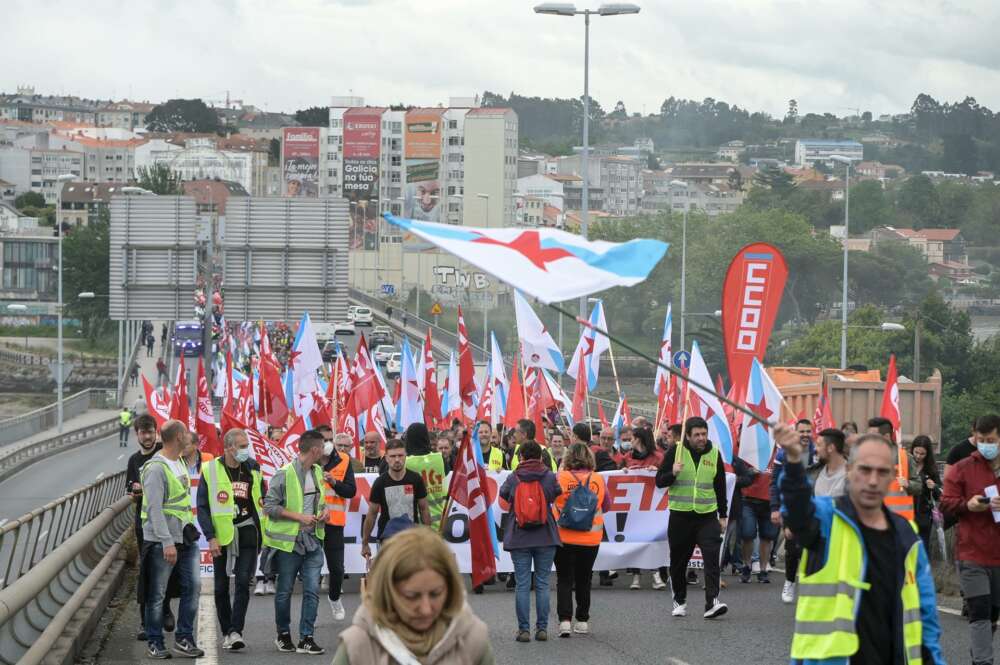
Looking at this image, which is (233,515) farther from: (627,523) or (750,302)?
(627,523)

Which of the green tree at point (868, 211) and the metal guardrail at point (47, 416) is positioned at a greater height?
the green tree at point (868, 211)

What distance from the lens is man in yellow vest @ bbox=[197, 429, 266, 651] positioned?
12.3 m

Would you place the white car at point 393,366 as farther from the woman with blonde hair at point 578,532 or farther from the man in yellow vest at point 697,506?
the woman with blonde hair at point 578,532

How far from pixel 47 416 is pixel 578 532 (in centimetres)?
5868

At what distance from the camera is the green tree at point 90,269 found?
381 ft

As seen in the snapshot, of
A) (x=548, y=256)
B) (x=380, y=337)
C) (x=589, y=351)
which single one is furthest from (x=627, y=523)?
(x=380, y=337)

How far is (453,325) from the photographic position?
130 metres

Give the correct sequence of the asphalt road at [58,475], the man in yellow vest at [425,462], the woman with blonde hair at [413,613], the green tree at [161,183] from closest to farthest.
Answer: the woman with blonde hair at [413,613] < the man in yellow vest at [425,462] < the asphalt road at [58,475] < the green tree at [161,183]

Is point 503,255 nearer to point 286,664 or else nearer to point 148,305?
point 286,664

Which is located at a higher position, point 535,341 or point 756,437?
point 535,341

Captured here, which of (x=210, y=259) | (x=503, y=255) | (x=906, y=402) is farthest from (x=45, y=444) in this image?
(x=503, y=255)

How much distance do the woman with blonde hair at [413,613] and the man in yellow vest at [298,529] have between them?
7.21 m

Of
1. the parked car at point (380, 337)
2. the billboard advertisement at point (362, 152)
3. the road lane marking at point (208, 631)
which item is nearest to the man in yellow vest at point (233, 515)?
the road lane marking at point (208, 631)

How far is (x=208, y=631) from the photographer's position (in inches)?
527
